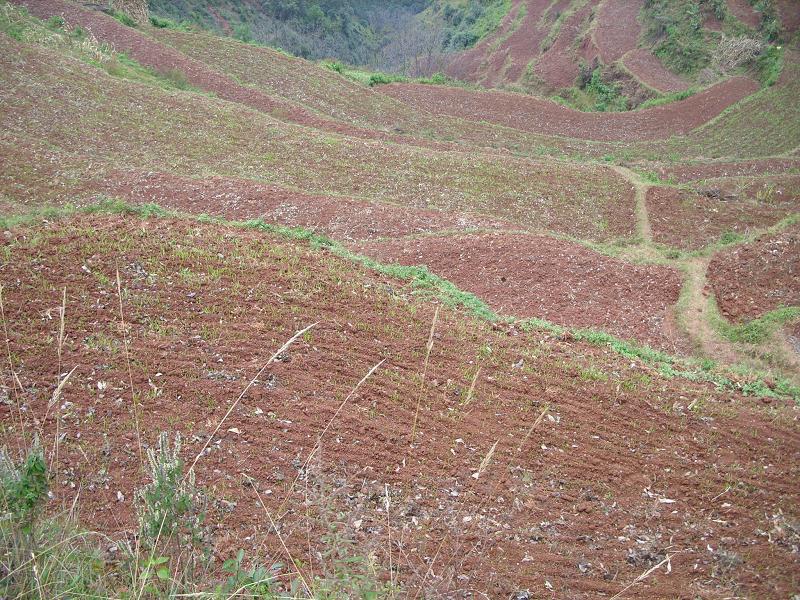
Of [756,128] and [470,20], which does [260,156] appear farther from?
[470,20]

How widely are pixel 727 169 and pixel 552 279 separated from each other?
13514 millimetres

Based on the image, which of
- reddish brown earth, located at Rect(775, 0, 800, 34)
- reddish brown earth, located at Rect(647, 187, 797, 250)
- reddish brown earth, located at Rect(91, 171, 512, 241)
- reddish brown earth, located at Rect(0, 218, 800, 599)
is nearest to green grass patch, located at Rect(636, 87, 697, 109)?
A: reddish brown earth, located at Rect(775, 0, 800, 34)

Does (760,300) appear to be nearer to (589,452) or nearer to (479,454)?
(589,452)

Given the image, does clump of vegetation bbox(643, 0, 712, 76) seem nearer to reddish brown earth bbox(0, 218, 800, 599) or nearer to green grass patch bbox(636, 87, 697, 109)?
green grass patch bbox(636, 87, 697, 109)

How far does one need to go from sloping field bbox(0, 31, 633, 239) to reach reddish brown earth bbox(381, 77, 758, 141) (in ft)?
32.5

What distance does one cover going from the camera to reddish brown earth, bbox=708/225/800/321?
11648 mm

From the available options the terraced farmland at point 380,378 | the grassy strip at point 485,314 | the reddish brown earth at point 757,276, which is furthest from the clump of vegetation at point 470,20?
the grassy strip at point 485,314

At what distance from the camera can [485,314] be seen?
8.62 metres

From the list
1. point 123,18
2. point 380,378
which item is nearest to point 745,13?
point 123,18

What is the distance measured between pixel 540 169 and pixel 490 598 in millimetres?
17001

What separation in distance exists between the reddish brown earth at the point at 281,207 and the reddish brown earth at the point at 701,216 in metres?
5.05

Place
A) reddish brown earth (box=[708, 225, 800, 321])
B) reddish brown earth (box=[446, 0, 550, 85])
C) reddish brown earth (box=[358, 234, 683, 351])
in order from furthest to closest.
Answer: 1. reddish brown earth (box=[446, 0, 550, 85])
2. reddish brown earth (box=[708, 225, 800, 321])
3. reddish brown earth (box=[358, 234, 683, 351])

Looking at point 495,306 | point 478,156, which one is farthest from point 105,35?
point 495,306

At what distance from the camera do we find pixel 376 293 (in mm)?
7906
